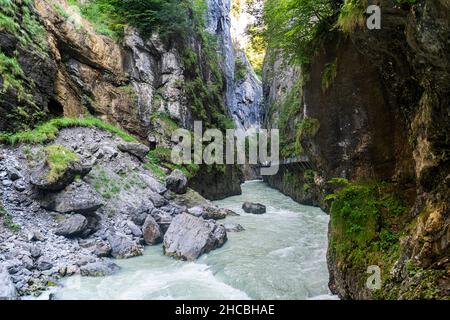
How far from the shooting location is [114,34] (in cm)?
1738

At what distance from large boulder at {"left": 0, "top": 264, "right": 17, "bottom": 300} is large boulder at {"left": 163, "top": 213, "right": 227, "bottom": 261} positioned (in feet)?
13.3

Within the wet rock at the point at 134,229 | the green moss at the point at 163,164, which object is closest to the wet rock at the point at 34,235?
the wet rock at the point at 134,229

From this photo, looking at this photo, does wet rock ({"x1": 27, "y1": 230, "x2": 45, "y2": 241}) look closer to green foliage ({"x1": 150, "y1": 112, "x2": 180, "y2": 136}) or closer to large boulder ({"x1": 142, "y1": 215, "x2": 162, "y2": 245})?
large boulder ({"x1": 142, "y1": 215, "x2": 162, "y2": 245})

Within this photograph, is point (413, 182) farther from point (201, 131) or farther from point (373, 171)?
point (201, 131)

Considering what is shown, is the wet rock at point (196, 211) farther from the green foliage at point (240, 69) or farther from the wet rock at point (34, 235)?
the green foliage at point (240, 69)

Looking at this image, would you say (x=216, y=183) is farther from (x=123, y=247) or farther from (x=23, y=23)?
(x=23, y=23)

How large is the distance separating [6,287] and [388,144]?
767 centimetres

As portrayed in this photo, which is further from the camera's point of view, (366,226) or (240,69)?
(240,69)

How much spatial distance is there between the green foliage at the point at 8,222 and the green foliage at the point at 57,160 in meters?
1.37

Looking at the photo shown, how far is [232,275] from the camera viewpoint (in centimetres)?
760

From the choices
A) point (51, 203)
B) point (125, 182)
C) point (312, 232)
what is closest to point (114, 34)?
point (125, 182)

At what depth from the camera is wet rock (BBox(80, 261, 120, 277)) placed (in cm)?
741

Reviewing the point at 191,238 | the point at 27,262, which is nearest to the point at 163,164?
the point at 191,238

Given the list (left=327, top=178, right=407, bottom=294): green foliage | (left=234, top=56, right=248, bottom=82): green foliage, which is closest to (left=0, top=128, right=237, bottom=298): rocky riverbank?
(left=327, top=178, right=407, bottom=294): green foliage
